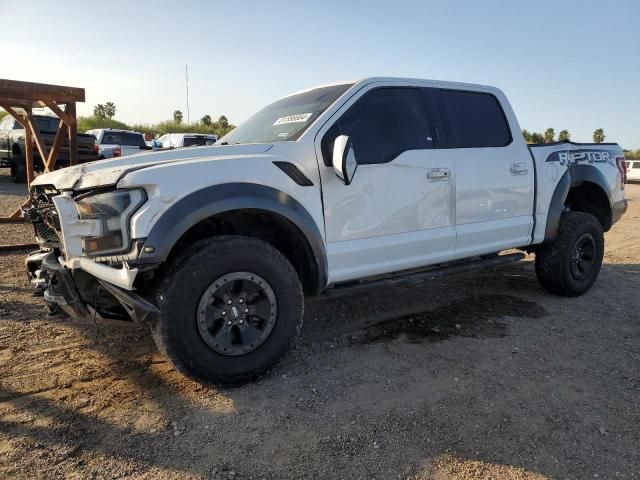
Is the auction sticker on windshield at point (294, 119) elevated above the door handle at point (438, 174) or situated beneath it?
elevated above

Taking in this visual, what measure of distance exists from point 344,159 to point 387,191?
1.87 ft

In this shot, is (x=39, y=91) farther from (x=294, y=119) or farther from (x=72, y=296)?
(x=72, y=296)

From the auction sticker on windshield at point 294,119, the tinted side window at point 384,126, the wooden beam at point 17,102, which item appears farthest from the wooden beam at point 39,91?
the tinted side window at point 384,126

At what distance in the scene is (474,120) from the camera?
4.58 metres

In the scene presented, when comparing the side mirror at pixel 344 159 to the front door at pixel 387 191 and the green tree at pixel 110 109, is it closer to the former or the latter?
the front door at pixel 387 191

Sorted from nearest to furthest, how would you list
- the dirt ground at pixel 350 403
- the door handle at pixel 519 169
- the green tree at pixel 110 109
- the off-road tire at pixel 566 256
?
the dirt ground at pixel 350 403
the door handle at pixel 519 169
the off-road tire at pixel 566 256
the green tree at pixel 110 109

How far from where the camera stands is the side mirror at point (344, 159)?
10.9 ft

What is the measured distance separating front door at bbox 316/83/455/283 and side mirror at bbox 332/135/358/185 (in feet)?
0.40

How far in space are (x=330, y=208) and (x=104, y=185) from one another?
142cm

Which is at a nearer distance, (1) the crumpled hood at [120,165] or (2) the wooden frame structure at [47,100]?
(1) the crumpled hood at [120,165]

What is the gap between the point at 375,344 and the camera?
13.1 feet

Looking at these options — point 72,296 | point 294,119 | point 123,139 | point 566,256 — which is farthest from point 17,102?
point 123,139

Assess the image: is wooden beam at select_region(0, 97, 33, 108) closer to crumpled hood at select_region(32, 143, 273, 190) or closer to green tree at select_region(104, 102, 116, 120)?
crumpled hood at select_region(32, 143, 273, 190)

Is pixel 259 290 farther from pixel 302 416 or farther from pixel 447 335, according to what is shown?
pixel 447 335
